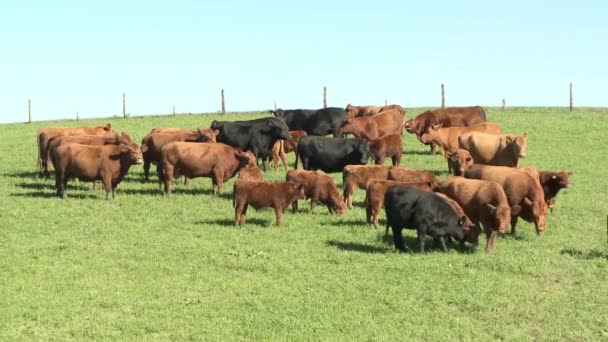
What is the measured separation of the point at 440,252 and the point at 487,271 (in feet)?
4.37

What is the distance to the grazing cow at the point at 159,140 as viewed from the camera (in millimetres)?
22516

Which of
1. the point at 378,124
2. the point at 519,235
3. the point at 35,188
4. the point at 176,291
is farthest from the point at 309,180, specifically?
the point at 378,124

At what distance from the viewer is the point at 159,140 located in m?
22.7

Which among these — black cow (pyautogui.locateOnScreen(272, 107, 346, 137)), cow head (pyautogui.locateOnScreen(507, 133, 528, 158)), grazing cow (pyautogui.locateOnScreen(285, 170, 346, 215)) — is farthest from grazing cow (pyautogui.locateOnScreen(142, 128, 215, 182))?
cow head (pyautogui.locateOnScreen(507, 133, 528, 158))

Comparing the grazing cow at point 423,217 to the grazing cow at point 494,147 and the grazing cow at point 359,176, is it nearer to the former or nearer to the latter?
the grazing cow at point 359,176

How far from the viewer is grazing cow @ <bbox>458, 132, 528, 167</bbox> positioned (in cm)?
2280

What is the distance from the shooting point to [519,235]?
52.5ft

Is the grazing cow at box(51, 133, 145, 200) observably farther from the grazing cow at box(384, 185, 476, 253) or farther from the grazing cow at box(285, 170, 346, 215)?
the grazing cow at box(384, 185, 476, 253)

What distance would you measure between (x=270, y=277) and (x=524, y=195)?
5947 mm

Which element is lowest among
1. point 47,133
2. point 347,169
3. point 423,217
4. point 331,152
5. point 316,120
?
point 423,217

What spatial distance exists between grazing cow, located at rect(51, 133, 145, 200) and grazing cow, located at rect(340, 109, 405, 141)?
9998 millimetres

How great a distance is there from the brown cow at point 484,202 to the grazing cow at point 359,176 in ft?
9.33

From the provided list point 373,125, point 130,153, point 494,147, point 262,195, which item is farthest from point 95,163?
point 373,125

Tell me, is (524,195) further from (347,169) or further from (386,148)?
(386,148)
